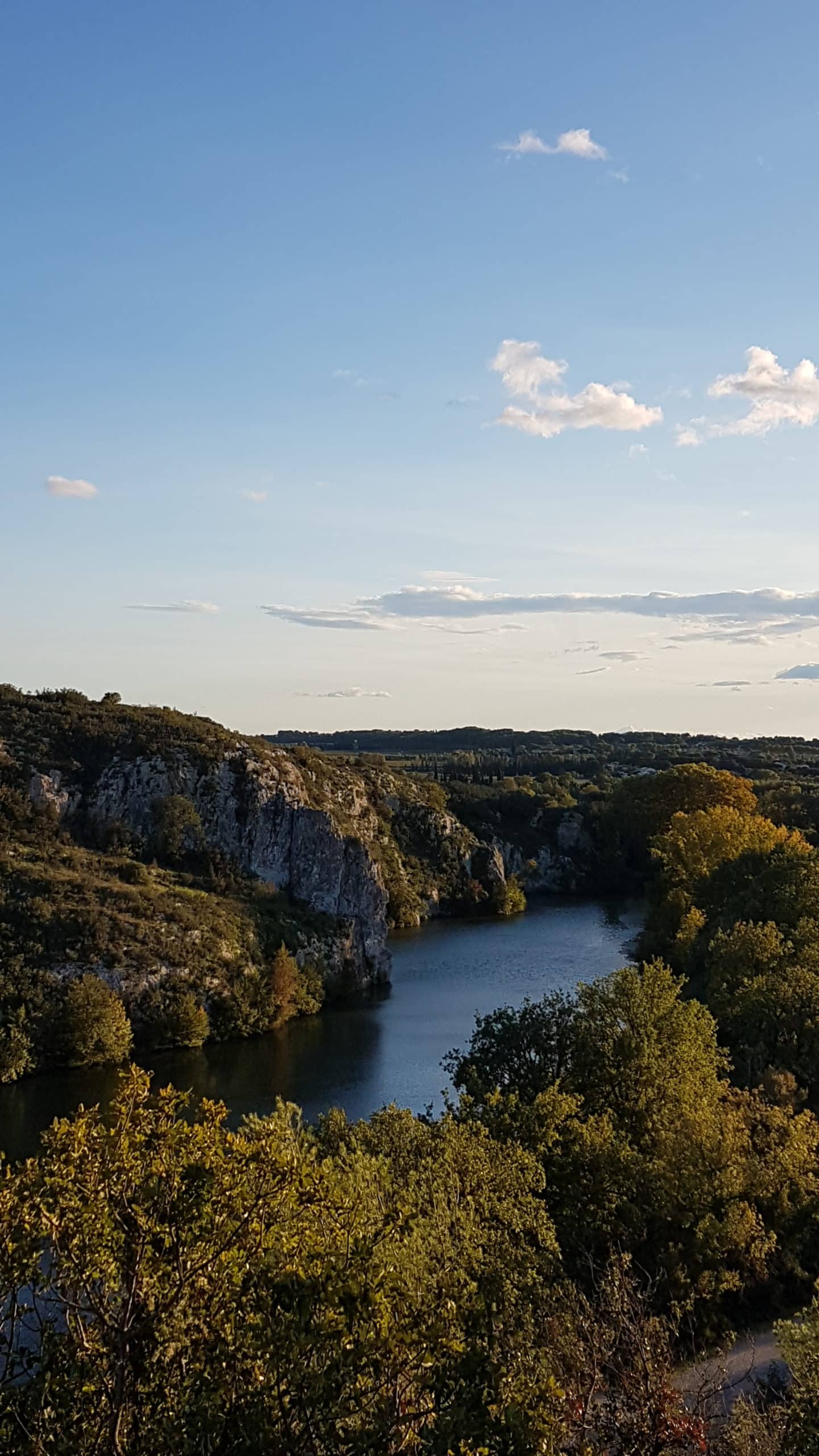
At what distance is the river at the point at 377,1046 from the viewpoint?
159ft

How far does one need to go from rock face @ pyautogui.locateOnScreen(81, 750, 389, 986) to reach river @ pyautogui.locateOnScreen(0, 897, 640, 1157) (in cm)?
686

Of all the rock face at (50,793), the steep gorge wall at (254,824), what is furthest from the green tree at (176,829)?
the rock face at (50,793)

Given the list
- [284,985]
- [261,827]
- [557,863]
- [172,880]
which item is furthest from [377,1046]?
[557,863]

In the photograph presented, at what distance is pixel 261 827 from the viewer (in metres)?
83.6

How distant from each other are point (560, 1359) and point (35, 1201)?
37.5 ft

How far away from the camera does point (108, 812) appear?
79.2 meters

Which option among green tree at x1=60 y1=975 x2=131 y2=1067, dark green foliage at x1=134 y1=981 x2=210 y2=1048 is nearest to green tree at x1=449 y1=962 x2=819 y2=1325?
green tree at x1=60 y1=975 x2=131 y2=1067

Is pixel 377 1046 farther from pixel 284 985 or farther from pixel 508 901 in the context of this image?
pixel 508 901

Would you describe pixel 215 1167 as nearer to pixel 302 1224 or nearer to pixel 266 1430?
pixel 302 1224

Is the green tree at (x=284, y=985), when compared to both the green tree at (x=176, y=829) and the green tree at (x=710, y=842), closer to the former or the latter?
the green tree at (x=176, y=829)

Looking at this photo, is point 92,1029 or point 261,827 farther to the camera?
point 261,827

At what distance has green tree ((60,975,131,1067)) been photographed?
53281 mm

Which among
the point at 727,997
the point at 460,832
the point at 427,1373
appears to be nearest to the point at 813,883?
the point at 727,997

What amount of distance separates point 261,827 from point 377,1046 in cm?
2856
